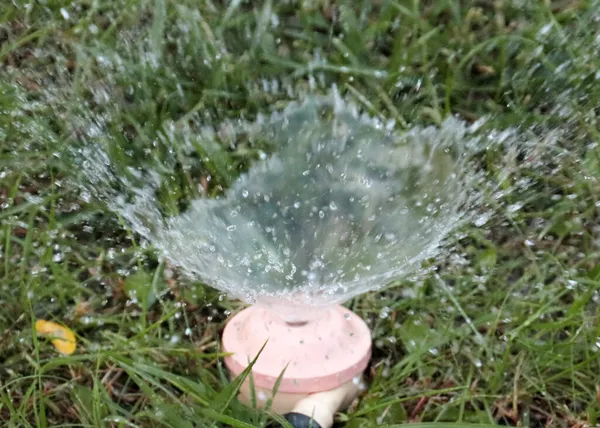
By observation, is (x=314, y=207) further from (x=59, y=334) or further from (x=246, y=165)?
(x=59, y=334)

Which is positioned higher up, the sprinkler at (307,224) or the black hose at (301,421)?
the sprinkler at (307,224)

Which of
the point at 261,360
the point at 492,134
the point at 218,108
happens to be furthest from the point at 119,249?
the point at 492,134

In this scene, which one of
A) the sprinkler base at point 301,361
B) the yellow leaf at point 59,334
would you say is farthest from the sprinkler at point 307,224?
the yellow leaf at point 59,334

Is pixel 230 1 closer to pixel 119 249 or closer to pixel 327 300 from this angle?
pixel 119 249

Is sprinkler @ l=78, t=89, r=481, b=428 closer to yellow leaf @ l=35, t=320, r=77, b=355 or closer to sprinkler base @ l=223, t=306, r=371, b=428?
sprinkler base @ l=223, t=306, r=371, b=428

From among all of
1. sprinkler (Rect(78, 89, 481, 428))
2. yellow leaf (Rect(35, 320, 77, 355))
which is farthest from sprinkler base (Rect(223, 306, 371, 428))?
Answer: yellow leaf (Rect(35, 320, 77, 355))

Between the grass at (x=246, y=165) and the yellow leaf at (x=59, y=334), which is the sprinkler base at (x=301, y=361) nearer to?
the grass at (x=246, y=165)
